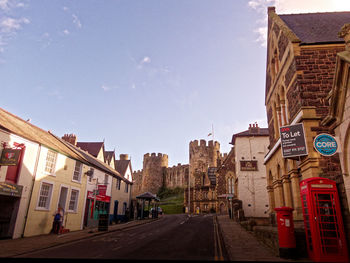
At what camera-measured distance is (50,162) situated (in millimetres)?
18172

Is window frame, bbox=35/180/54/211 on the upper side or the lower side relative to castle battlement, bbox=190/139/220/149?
lower

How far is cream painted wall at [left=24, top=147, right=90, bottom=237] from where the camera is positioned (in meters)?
16.1

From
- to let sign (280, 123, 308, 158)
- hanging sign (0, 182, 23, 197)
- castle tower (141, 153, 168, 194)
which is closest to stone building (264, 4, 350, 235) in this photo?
to let sign (280, 123, 308, 158)

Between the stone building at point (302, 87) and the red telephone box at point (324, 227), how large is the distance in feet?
1.18

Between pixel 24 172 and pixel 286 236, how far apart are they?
48.2ft

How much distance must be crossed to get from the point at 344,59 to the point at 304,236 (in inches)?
229

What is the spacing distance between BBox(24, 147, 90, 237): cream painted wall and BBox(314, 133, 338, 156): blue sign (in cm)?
1598

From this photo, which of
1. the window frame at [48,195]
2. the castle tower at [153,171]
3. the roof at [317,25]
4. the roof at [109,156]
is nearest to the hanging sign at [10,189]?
the window frame at [48,195]

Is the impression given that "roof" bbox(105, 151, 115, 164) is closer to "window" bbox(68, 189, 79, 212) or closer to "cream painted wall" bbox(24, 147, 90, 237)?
"cream painted wall" bbox(24, 147, 90, 237)

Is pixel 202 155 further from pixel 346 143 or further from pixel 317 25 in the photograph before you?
pixel 346 143

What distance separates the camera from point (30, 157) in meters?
16.2

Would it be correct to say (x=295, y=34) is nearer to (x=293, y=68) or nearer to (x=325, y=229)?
(x=293, y=68)

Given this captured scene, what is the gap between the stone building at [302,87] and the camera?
1084 centimetres

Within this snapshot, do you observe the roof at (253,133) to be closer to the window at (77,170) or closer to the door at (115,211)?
the door at (115,211)
